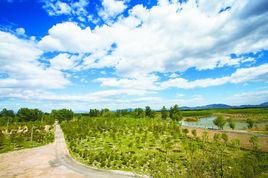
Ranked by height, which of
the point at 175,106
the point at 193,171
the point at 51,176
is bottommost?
the point at 51,176

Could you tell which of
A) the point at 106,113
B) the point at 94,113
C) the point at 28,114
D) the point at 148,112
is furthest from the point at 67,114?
the point at 148,112

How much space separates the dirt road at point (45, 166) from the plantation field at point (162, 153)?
8.85 ft

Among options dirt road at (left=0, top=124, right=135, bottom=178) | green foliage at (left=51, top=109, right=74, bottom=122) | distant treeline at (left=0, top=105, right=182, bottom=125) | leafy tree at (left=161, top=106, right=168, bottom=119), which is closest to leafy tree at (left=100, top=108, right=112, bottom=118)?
distant treeline at (left=0, top=105, right=182, bottom=125)

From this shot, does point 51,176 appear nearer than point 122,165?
Yes

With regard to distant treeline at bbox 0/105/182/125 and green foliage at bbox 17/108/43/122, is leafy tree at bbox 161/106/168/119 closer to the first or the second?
distant treeline at bbox 0/105/182/125

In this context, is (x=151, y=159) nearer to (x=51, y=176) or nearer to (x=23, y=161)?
(x=51, y=176)

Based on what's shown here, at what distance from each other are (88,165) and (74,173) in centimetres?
488

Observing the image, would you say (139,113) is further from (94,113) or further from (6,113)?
(6,113)

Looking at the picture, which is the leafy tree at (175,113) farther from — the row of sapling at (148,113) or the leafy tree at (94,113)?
the leafy tree at (94,113)

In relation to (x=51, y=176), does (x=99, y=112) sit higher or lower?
higher

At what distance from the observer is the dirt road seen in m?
36.6

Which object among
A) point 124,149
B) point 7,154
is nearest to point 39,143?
point 7,154

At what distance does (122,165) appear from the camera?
41531 mm

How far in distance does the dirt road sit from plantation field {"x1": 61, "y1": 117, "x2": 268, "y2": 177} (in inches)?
106
